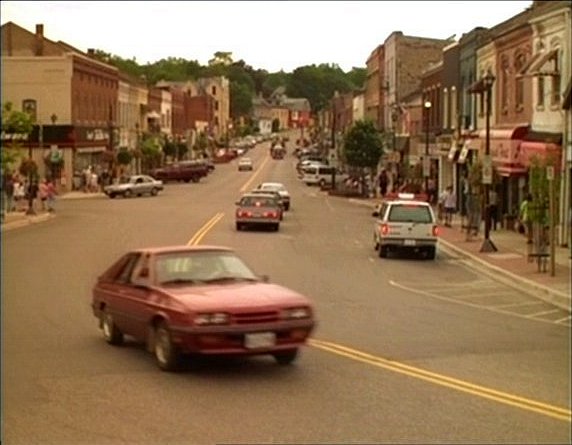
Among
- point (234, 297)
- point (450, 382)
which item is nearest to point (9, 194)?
point (234, 297)

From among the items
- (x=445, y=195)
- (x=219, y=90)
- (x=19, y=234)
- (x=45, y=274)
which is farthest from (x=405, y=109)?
(x=219, y=90)

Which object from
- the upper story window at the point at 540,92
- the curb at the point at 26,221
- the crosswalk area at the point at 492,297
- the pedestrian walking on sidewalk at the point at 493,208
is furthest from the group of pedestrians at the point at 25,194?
the crosswalk area at the point at 492,297

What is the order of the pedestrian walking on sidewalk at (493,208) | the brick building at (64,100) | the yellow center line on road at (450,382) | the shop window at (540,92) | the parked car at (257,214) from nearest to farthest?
the yellow center line on road at (450,382)
the brick building at (64,100)
the shop window at (540,92)
the pedestrian walking on sidewalk at (493,208)
the parked car at (257,214)

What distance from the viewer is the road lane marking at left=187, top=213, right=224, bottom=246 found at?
3778 centimetres

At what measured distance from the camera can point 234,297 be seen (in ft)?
45.4

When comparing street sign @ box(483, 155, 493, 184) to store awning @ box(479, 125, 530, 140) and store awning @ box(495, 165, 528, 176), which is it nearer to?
store awning @ box(495, 165, 528, 176)

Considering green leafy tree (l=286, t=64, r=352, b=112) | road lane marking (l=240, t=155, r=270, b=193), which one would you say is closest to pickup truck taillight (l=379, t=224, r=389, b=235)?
road lane marking (l=240, t=155, r=270, b=193)

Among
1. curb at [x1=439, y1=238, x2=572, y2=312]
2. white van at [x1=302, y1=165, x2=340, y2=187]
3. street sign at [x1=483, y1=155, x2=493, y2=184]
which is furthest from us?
white van at [x1=302, y1=165, x2=340, y2=187]

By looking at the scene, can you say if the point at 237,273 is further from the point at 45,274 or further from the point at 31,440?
the point at 45,274

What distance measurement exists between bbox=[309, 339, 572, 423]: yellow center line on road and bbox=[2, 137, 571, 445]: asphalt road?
28 mm

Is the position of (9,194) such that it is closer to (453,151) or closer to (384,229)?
(453,151)

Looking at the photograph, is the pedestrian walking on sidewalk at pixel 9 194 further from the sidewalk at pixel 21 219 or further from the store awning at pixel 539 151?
the store awning at pixel 539 151

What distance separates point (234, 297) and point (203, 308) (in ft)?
1.35

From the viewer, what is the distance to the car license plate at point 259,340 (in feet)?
44.3
